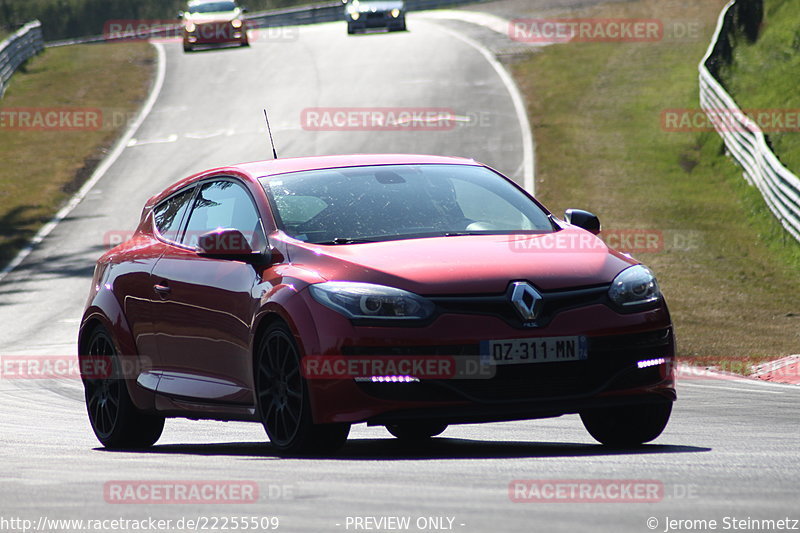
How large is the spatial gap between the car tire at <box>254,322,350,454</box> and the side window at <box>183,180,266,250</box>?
34.8 inches

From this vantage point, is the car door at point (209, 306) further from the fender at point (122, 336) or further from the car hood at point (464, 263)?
the car hood at point (464, 263)

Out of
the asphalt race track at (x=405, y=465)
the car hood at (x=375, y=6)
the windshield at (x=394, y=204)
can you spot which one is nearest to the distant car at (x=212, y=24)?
the car hood at (x=375, y=6)

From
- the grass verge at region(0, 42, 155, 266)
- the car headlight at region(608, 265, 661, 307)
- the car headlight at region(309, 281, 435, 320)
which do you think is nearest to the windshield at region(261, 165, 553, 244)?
the car headlight at region(309, 281, 435, 320)

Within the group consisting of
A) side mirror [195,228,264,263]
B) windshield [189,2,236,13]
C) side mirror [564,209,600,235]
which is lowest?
windshield [189,2,236,13]

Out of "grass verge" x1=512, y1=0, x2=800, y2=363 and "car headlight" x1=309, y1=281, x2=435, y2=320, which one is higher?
"car headlight" x1=309, y1=281, x2=435, y2=320

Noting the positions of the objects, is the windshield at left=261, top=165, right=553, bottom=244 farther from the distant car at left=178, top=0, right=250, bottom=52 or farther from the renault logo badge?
the distant car at left=178, top=0, right=250, bottom=52

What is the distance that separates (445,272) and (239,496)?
1997mm

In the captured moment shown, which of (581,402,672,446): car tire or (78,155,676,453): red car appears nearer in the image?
(78,155,676,453): red car

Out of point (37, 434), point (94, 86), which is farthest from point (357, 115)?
point (37, 434)

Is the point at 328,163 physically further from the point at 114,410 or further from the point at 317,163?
the point at 114,410

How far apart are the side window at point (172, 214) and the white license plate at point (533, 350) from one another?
2.70m

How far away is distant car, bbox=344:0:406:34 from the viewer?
50.6 m

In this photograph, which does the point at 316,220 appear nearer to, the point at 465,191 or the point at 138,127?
the point at 465,191

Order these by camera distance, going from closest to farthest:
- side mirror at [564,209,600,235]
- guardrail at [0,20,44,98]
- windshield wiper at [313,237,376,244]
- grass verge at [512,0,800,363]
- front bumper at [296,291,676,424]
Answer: front bumper at [296,291,676,424]
windshield wiper at [313,237,376,244]
side mirror at [564,209,600,235]
grass verge at [512,0,800,363]
guardrail at [0,20,44,98]
